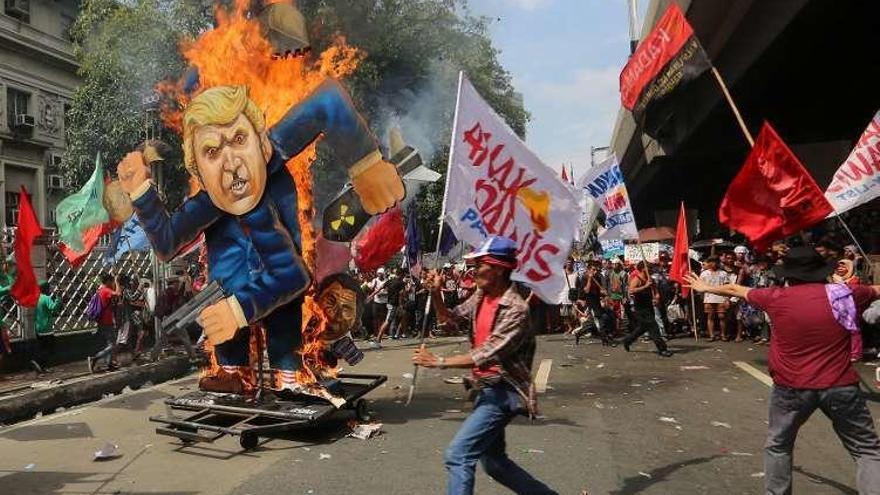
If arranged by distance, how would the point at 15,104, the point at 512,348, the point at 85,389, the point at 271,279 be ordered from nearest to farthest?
the point at 512,348 → the point at 271,279 → the point at 85,389 → the point at 15,104

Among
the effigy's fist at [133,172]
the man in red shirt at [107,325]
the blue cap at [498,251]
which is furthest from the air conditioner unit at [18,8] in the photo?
the blue cap at [498,251]

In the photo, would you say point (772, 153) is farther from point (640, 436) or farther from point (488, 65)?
point (488, 65)

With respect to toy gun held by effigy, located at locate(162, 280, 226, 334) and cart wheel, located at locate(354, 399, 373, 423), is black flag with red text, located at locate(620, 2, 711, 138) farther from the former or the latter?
toy gun held by effigy, located at locate(162, 280, 226, 334)

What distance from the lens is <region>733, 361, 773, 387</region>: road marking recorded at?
9309 mm

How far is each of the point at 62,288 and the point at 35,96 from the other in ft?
66.5

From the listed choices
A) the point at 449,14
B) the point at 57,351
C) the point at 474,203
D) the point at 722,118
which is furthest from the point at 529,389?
the point at 449,14

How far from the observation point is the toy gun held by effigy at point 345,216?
23.2 ft

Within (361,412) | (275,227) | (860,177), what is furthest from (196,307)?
(860,177)

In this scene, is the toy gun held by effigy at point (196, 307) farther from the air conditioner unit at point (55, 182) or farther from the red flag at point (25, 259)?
the air conditioner unit at point (55, 182)

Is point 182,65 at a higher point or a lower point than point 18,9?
lower

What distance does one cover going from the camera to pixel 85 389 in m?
9.83

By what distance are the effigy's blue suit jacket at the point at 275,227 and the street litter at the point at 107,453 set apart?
4.52 ft

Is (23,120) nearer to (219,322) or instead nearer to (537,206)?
(219,322)

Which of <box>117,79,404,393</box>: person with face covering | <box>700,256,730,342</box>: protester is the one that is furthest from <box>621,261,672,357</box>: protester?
<box>117,79,404,393</box>: person with face covering
